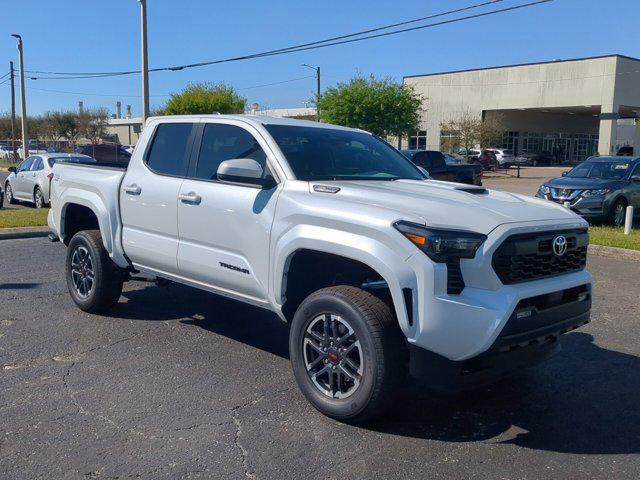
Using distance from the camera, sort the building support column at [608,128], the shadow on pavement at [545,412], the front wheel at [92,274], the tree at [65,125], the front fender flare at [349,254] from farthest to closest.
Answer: the tree at [65,125] < the building support column at [608,128] < the front wheel at [92,274] < the shadow on pavement at [545,412] < the front fender flare at [349,254]

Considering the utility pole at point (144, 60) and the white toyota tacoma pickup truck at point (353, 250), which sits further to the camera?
the utility pole at point (144, 60)

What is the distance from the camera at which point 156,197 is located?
568 cm

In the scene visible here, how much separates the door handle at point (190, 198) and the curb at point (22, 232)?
741 centimetres

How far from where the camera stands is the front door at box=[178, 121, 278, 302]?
479 centimetres

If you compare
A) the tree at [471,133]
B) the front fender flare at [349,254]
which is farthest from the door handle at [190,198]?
the tree at [471,133]

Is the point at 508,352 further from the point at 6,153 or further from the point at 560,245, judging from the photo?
the point at 6,153

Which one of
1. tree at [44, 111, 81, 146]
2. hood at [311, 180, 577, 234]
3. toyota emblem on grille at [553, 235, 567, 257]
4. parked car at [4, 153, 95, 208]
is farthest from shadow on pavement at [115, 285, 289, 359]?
tree at [44, 111, 81, 146]

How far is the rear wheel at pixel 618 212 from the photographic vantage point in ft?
47.6

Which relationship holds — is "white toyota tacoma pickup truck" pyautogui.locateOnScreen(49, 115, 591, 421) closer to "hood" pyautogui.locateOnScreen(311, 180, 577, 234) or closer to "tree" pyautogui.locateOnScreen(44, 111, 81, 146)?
"hood" pyautogui.locateOnScreen(311, 180, 577, 234)

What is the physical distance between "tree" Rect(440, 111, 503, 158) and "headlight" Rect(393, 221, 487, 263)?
45.2m

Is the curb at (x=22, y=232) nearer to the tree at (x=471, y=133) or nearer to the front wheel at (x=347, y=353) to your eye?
the front wheel at (x=347, y=353)

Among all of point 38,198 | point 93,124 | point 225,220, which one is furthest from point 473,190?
point 93,124

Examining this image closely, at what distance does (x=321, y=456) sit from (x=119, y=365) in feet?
7.18

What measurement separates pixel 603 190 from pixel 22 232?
1175 centimetres
